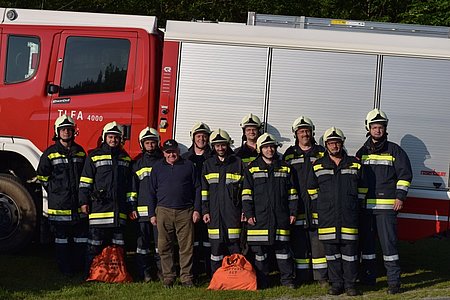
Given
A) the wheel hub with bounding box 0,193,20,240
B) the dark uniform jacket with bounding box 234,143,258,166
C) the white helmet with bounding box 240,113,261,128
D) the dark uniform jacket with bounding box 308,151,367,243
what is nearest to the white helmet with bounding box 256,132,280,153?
the white helmet with bounding box 240,113,261,128

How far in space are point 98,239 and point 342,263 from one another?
271 centimetres

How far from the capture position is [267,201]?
23.3ft

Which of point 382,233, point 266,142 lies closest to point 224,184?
point 266,142

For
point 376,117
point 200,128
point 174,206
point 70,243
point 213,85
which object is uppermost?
point 213,85

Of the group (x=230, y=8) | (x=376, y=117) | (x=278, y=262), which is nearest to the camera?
(x=376, y=117)

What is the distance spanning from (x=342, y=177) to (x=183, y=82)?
7.07ft

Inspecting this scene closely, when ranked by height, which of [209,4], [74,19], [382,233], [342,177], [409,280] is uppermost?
[209,4]

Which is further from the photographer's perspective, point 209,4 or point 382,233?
point 209,4

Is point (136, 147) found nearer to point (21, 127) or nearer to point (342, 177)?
point (21, 127)

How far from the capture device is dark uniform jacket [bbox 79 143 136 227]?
24.2 feet

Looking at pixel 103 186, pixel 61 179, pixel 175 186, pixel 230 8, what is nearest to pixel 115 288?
pixel 103 186

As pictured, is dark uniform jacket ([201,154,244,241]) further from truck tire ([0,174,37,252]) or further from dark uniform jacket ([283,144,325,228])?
truck tire ([0,174,37,252])

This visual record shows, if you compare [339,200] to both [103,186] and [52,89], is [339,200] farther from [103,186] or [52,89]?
[52,89]

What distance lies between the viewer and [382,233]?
723 centimetres
